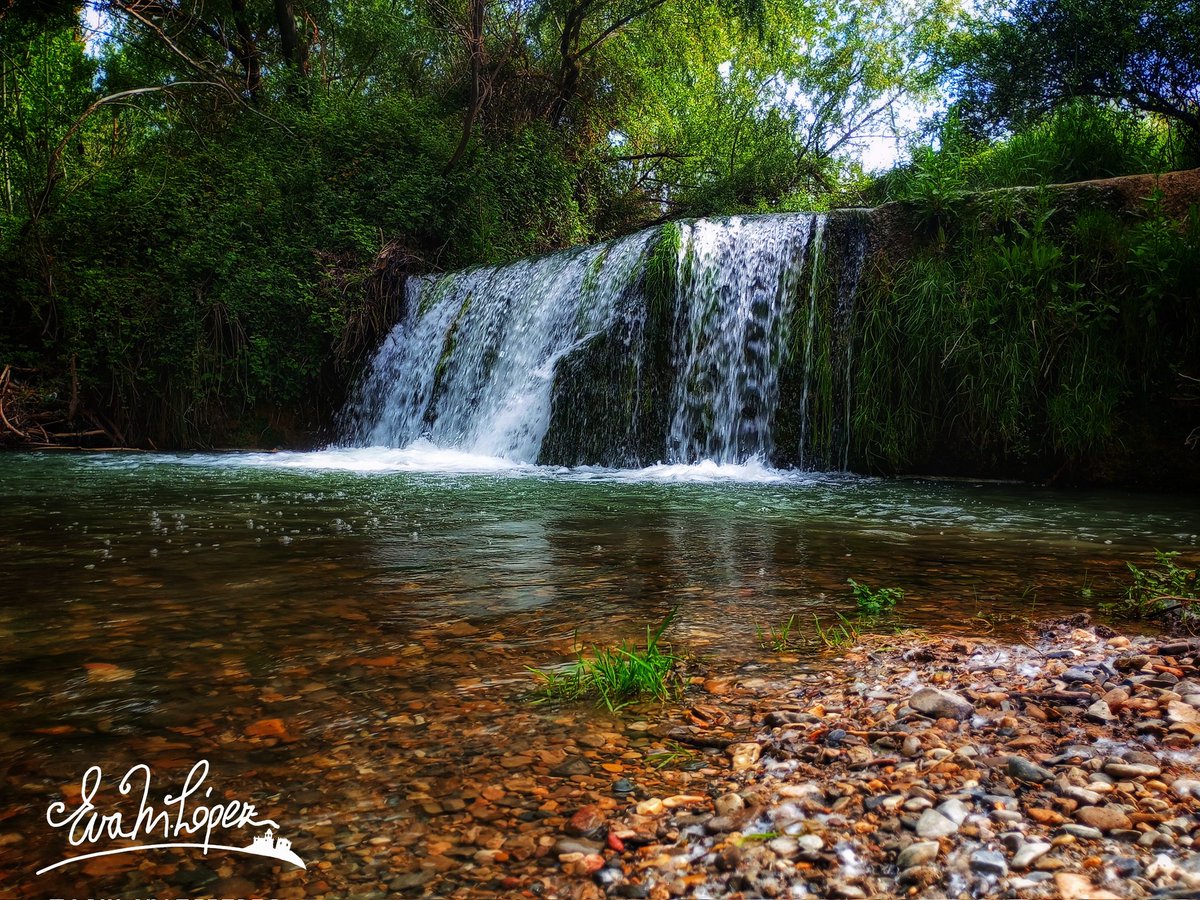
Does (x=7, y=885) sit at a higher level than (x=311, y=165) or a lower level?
lower

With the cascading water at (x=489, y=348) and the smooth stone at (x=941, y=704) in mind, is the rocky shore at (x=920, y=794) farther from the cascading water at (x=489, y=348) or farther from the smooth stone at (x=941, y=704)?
the cascading water at (x=489, y=348)

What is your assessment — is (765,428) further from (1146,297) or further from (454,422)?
(454,422)

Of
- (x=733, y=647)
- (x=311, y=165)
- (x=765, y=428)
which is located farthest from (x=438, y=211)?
(x=733, y=647)

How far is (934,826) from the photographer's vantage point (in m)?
1.33

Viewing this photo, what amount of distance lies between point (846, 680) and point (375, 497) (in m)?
4.55

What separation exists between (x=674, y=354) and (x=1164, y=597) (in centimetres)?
664

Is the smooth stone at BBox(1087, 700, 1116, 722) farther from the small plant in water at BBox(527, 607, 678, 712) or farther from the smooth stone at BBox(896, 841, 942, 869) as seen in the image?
the small plant in water at BBox(527, 607, 678, 712)

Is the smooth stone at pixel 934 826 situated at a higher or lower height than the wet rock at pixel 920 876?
higher

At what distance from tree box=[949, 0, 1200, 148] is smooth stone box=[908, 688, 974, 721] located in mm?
10322

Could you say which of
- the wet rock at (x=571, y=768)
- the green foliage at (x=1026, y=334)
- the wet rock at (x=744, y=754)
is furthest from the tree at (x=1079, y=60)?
the wet rock at (x=571, y=768)

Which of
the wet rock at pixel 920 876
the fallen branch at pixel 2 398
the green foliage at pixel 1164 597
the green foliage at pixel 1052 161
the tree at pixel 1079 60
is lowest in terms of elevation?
the wet rock at pixel 920 876

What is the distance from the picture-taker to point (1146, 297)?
21.6ft

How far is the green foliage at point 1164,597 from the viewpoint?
2.53 metres

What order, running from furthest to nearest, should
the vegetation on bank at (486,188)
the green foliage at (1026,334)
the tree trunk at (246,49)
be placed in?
1. the tree trunk at (246,49)
2. the vegetation on bank at (486,188)
3. the green foliage at (1026,334)
